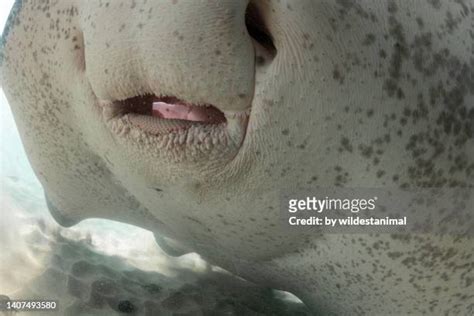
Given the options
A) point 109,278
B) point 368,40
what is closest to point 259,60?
point 368,40

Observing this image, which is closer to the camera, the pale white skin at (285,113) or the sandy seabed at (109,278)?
the pale white skin at (285,113)

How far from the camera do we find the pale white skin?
156 cm

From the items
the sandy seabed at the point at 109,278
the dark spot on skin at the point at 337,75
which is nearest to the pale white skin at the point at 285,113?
the dark spot on skin at the point at 337,75

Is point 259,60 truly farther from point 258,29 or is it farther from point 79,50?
point 79,50

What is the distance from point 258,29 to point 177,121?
407mm

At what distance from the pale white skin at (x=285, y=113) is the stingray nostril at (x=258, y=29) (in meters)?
0.02

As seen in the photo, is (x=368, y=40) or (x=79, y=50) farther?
(x=79, y=50)

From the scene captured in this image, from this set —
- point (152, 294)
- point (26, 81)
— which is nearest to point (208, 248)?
point (152, 294)

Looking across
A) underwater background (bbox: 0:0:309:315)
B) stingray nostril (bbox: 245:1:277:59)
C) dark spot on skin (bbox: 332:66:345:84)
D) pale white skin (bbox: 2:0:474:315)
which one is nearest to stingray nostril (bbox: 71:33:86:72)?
pale white skin (bbox: 2:0:474:315)

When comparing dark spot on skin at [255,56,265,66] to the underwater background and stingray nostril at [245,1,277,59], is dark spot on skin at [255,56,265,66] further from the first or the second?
the underwater background

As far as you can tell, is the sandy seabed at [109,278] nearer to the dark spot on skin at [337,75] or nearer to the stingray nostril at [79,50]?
the stingray nostril at [79,50]

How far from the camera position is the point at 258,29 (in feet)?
5.24

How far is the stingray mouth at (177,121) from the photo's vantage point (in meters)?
1.65

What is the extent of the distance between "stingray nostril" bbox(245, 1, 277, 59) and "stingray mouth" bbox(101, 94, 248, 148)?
225 mm
